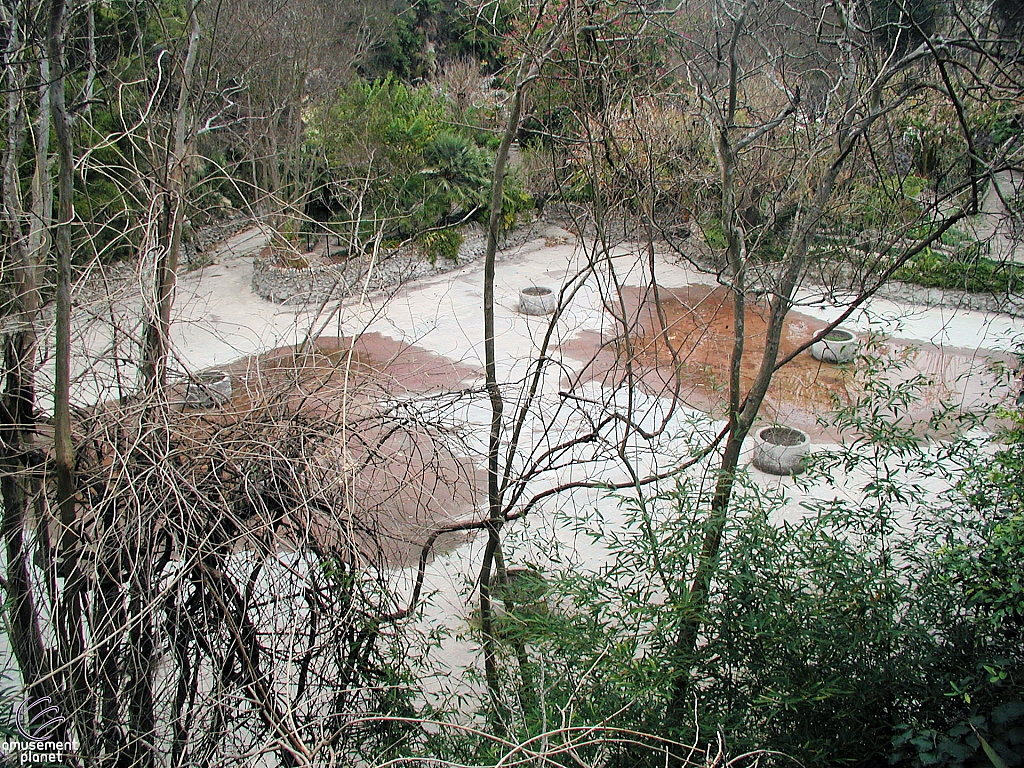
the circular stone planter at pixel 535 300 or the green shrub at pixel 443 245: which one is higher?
the circular stone planter at pixel 535 300

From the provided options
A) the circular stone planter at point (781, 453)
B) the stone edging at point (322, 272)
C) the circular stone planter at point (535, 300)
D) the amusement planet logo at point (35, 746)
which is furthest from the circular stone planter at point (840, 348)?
the amusement planet logo at point (35, 746)

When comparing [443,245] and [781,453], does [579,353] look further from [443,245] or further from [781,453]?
[443,245]

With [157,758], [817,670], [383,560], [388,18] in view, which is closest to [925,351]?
[817,670]

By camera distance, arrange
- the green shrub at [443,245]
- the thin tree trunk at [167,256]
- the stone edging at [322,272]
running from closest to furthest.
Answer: the thin tree trunk at [167,256] < the stone edging at [322,272] < the green shrub at [443,245]

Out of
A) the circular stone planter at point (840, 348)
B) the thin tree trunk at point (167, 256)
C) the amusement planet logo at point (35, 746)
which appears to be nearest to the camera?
the amusement planet logo at point (35, 746)

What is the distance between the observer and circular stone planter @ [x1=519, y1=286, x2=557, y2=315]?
34.9ft

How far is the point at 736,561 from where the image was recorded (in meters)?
2.68

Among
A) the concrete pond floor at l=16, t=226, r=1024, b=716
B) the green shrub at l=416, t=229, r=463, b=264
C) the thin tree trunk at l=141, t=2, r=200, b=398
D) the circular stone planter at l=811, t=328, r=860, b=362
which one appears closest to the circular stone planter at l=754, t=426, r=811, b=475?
the concrete pond floor at l=16, t=226, r=1024, b=716

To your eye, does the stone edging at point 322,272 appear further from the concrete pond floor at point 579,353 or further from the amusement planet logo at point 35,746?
the amusement planet logo at point 35,746

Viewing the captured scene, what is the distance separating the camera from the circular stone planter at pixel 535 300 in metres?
10.6

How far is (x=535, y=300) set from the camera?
425 inches

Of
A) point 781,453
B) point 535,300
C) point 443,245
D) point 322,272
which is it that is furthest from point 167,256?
point 443,245

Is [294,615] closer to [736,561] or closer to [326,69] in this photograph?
[736,561]

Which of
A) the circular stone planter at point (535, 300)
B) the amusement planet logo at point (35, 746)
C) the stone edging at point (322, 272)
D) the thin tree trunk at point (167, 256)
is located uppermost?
the thin tree trunk at point (167, 256)
